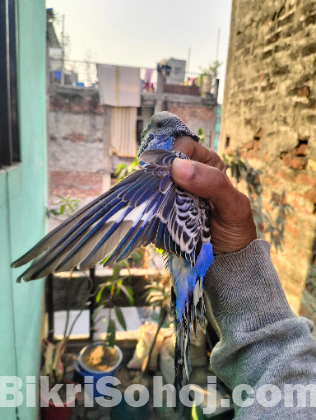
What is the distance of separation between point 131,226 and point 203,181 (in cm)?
28

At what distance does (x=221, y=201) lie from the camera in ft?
3.05

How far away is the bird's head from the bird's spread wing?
20.0 inches

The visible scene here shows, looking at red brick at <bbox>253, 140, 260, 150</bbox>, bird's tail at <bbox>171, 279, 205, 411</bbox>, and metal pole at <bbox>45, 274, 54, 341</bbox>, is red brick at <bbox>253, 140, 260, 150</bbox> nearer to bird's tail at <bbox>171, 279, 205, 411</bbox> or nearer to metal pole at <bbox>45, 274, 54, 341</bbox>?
bird's tail at <bbox>171, 279, 205, 411</bbox>

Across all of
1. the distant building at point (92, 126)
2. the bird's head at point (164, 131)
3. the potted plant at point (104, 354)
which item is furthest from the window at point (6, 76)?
the distant building at point (92, 126)

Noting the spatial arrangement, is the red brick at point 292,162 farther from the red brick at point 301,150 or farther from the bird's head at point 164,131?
the bird's head at point 164,131

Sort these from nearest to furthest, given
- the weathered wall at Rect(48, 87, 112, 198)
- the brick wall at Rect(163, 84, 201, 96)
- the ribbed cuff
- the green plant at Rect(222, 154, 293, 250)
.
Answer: the ribbed cuff
the green plant at Rect(222, 154, 293, 250)
the weathered wall at Rect(48, 87, 112, 198)
the brick wall at Rect(163, 84, 201, 96)

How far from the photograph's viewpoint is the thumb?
0.85 m

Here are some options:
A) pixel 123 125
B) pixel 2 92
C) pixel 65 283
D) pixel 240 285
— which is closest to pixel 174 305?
pixel 240 285

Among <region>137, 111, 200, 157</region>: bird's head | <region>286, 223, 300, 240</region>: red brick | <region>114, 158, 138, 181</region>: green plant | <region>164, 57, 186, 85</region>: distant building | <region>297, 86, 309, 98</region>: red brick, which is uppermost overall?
<region>164, 57, 186, 85</region>: distant building

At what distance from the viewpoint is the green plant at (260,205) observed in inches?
72.7

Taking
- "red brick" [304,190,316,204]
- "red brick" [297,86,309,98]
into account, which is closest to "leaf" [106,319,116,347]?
"red brick" [304,190,316,204]

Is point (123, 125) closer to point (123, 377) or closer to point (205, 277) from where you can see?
point (123, 377)

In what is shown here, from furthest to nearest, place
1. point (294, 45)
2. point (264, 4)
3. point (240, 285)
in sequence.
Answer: point (264, 4), point (294, 45), point (240, 285)

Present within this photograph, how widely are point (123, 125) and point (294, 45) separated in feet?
19.6
